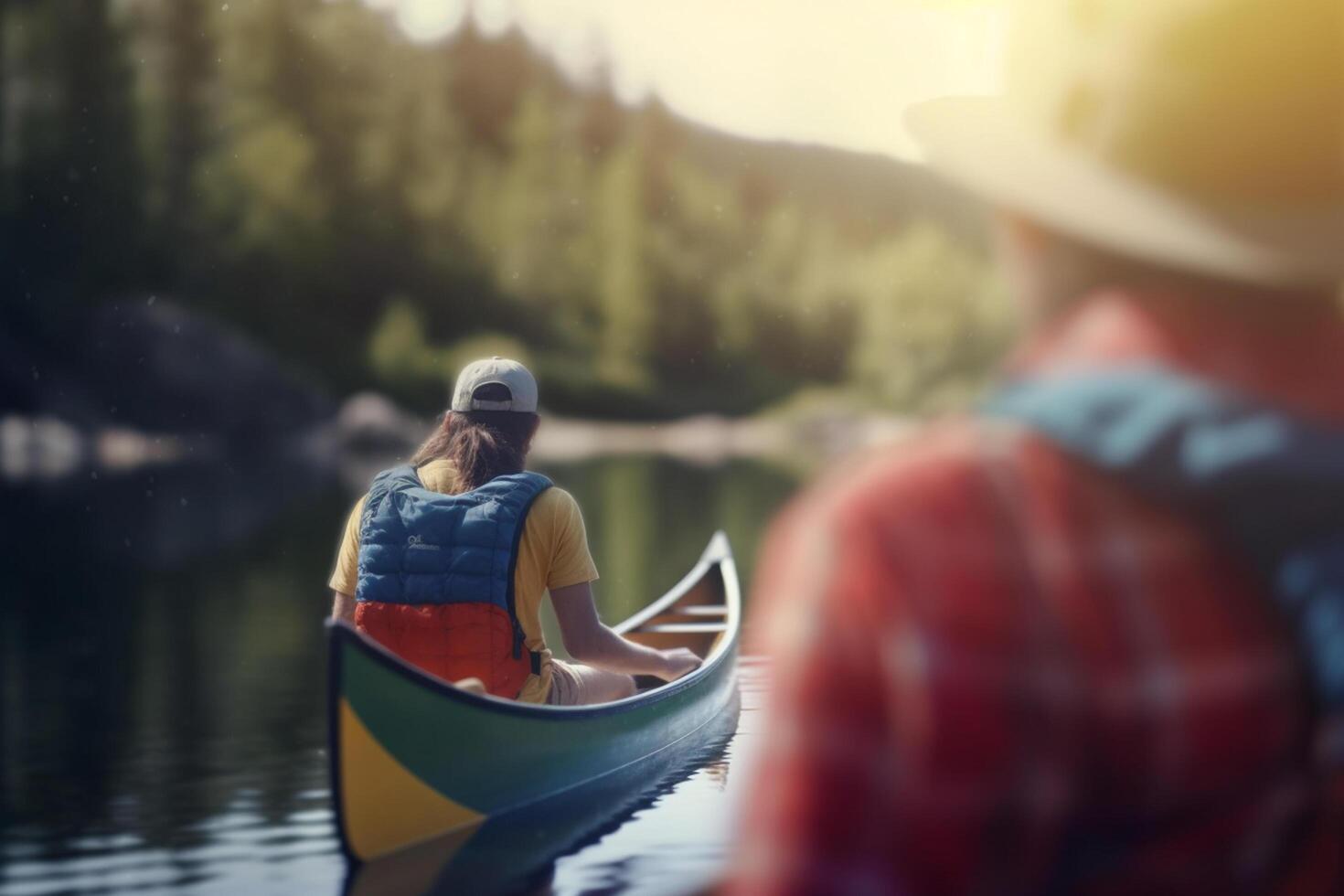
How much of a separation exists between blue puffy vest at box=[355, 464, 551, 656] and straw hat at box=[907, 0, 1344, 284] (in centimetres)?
497

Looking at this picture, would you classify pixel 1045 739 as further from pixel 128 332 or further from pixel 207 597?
pixel 128 332

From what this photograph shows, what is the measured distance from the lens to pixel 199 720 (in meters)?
10.1

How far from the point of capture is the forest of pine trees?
56.6 metres

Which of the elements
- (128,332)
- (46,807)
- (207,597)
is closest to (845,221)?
(128,332)

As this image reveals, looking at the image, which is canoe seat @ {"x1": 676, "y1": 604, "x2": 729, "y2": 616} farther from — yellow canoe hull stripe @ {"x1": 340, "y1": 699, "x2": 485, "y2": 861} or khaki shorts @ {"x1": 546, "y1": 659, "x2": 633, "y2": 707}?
yellow canoe hull stripe @ {"x1": 340, "y1": 699, "x2": 485, "y2": 861}

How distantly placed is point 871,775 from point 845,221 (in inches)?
5031

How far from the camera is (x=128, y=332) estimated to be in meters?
51.4

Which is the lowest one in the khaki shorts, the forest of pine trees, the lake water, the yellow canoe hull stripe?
the lake water

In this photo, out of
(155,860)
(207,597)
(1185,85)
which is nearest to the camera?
(1185,85)

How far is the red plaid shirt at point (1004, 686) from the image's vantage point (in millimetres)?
858

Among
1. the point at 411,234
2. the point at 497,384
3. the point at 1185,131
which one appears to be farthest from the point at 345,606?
the point at 411,234

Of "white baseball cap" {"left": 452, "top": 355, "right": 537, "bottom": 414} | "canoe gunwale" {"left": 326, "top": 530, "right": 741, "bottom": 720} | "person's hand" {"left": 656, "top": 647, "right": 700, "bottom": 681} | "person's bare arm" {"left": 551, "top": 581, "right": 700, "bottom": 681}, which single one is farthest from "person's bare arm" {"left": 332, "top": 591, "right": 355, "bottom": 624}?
"person's hand" {"left": 656, "top": 647, "right": 700, "bottom": 681}

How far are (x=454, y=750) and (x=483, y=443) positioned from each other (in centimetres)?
145

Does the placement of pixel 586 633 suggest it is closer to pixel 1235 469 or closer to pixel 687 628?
pixel 687 628
